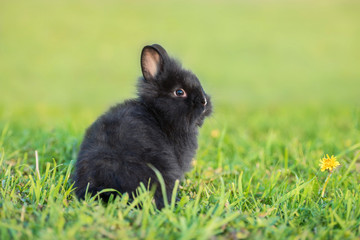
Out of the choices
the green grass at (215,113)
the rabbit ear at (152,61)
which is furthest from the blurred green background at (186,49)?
the rabbit ear at (152,61)

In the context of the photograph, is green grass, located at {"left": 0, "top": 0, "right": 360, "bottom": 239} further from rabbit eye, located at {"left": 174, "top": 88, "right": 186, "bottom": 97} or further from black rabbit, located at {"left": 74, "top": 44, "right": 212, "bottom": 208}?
rabbit eye, located at {"left": 174, "top": 88, "right": 186, "bottom": 97}

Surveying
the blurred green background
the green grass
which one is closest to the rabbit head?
the green grass

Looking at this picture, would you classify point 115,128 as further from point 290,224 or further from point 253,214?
point 290,224

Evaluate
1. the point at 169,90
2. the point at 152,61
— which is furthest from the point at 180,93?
the point at 152,61

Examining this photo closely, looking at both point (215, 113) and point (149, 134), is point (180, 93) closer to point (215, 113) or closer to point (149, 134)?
point (149, 134)

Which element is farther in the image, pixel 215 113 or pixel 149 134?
pixel 215 113

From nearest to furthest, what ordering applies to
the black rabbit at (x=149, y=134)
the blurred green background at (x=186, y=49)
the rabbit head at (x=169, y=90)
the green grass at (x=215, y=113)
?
the green grass at (x=215, y=113), the black rabbit at (x=149, y=134), the rabbit head at (x=169, y=90), the blurred green background at (x=186, y=49)

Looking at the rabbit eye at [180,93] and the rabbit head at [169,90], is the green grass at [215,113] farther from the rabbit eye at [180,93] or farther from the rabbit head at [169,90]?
the rabbit eye at [180,93]
